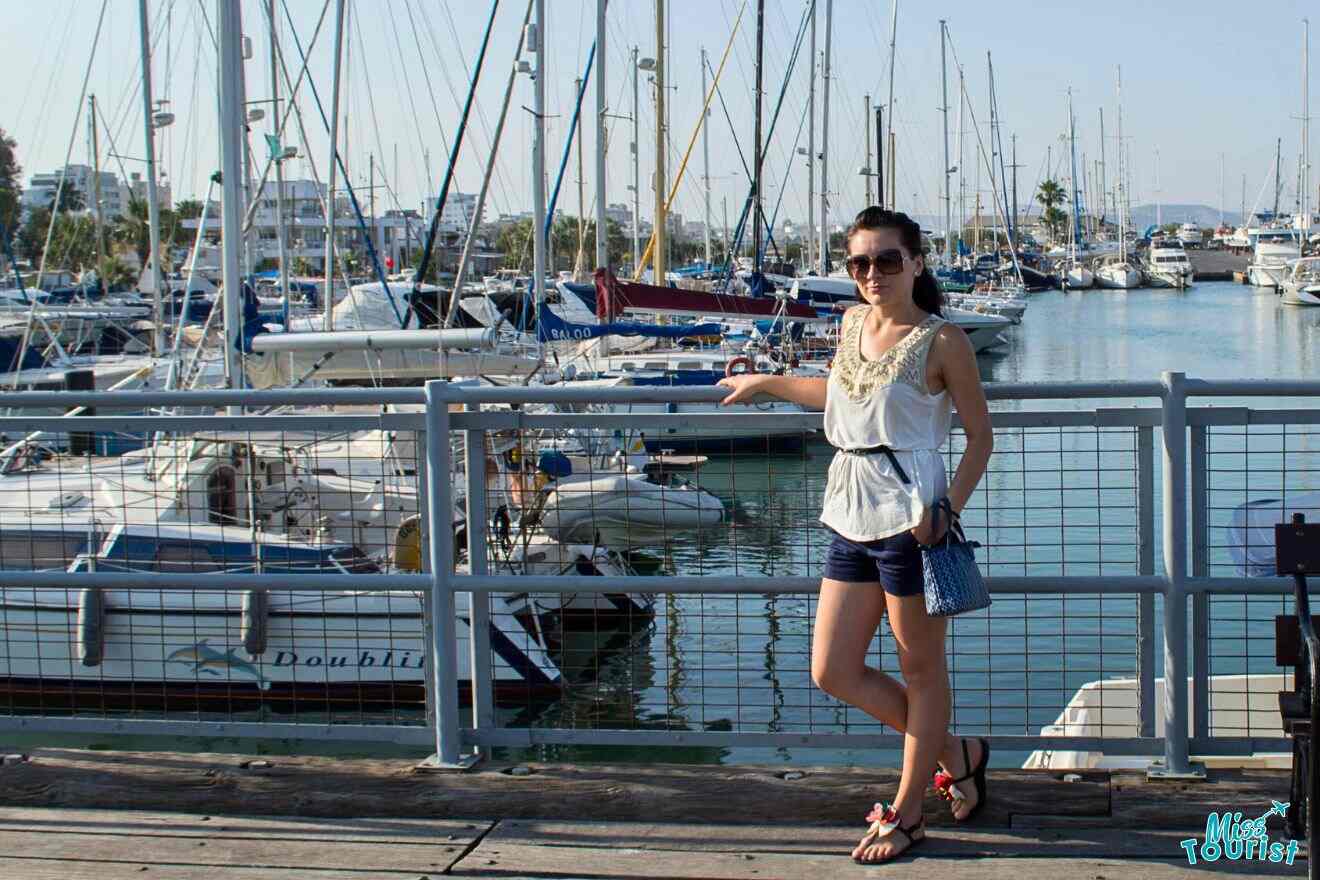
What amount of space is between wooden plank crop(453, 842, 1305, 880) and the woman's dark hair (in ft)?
4.79

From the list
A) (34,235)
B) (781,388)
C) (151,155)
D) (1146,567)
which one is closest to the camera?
(781,388)

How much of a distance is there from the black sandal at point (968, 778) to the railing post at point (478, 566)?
1427mm

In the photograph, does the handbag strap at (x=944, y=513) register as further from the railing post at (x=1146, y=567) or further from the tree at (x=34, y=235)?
the tree at (x=34, y=235)

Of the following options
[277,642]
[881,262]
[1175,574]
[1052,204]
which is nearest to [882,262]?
[881,262]

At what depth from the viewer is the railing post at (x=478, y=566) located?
450cm

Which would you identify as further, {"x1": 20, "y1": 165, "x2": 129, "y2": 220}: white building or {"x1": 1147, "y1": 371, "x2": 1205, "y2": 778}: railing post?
{"x1": 20, "y1": 165, "x2": 129, "y2": 220}: white building

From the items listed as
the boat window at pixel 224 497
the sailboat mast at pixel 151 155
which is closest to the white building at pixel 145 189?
the sailboat mast at pixel 151 155

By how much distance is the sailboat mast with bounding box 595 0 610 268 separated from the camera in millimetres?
26444

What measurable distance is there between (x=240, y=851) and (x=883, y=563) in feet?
6.43

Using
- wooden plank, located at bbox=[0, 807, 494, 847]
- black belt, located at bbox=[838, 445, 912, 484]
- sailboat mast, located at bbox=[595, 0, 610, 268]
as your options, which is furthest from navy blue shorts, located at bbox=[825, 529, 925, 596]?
sailboat mast, located at bbox=[595, 0, 610, 268]

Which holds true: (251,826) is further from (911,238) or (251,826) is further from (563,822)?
(911,238)

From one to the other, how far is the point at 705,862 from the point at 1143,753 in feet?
4.65

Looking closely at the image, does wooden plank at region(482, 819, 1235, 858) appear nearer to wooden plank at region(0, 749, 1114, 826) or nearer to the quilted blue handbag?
wooden plank at region(0, 749, 1114, 826)

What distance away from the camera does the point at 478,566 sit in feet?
14.7
